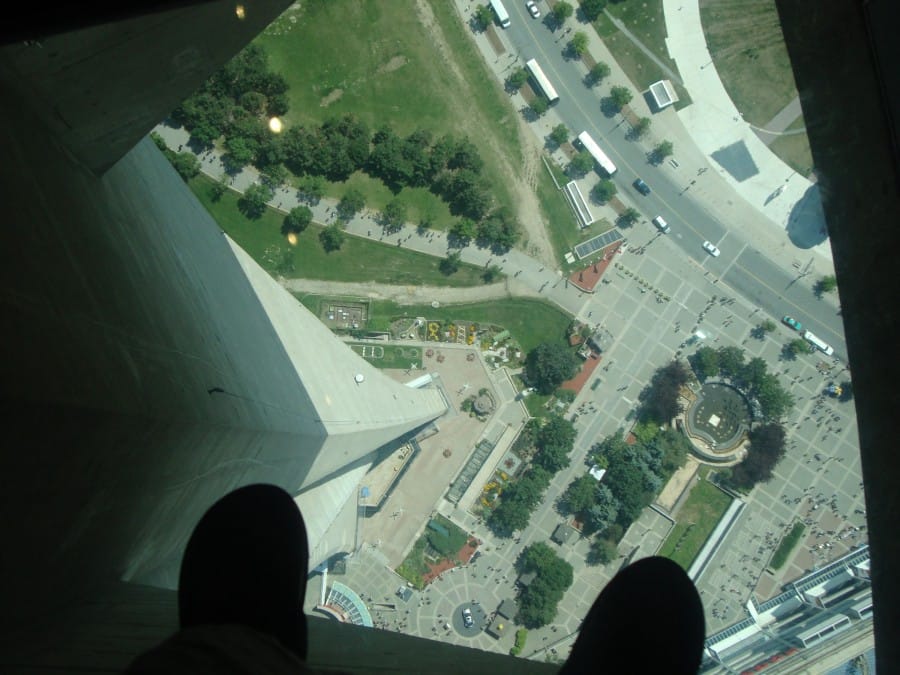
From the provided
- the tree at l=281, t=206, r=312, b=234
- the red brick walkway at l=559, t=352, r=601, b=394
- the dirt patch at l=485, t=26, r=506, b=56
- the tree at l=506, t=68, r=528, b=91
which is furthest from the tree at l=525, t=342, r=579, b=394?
the dirt patch at l=485, t=26, r=506, b=56

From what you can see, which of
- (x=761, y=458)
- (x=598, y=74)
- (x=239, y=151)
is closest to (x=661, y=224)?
(x=598, y=74)

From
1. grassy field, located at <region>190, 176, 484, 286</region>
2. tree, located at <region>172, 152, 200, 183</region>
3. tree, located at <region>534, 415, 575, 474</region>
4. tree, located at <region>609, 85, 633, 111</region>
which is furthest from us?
tree, located at <region>609, 85, 633, 111</region>

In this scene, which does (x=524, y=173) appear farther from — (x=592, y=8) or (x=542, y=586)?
(x=542, y=586)

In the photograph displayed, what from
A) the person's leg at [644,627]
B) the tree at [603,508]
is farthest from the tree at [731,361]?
the person's leg at [644,627]

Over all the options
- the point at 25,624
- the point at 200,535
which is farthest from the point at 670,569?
the point at 25,624

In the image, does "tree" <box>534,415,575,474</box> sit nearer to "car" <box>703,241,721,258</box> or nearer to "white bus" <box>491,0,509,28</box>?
"car" <box>703,241,721,258</box>

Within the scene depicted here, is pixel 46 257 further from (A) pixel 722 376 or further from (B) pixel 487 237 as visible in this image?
(A) pixel 722 376

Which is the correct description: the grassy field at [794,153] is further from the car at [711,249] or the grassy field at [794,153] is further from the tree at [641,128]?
the tree at [641,128]
